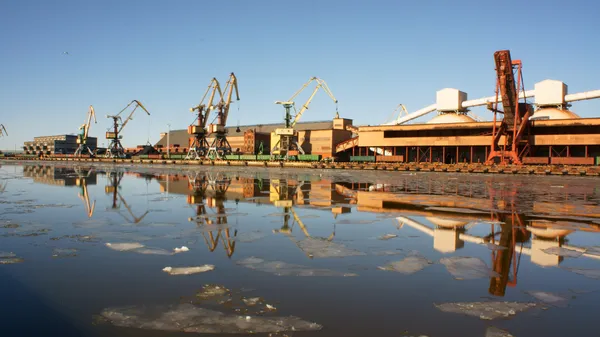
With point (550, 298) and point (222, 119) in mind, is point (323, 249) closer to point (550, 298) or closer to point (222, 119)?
point (550, 298)

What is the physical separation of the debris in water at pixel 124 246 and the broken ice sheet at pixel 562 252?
8.80 m

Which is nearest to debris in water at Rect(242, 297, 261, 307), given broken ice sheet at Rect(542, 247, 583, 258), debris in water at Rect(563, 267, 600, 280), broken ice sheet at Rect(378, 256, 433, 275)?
broken ice sheet at Rect(378, 256, 433, 275)

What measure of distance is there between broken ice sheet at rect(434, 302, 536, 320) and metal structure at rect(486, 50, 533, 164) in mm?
66547

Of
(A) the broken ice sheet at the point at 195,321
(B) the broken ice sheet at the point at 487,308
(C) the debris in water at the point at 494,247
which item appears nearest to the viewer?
(A) the broken ice sheet at the point at 195,321

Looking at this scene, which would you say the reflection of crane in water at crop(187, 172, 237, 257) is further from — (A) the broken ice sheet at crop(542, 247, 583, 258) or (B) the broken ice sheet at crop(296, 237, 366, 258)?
(A) the broken ice sheet at crop(542, 247, 583, 258)

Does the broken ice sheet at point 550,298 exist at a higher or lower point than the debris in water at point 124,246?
lower

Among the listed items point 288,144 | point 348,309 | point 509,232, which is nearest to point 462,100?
point 288,144

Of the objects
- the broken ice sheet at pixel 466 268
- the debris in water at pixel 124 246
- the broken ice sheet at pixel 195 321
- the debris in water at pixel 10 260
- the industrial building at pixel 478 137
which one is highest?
the industrial building at pixel 478 137

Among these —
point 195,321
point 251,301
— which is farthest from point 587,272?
point 195,321

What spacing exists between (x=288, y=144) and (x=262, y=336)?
109748 millimetres

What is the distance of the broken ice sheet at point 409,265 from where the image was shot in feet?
26.5

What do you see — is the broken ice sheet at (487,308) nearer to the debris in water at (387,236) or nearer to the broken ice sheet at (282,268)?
the broken ice sheet at (282,268)

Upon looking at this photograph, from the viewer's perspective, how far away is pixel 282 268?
8.09 metres

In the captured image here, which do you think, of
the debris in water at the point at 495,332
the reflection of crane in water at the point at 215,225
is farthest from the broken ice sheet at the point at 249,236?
the debris in water at the point at 495,332
